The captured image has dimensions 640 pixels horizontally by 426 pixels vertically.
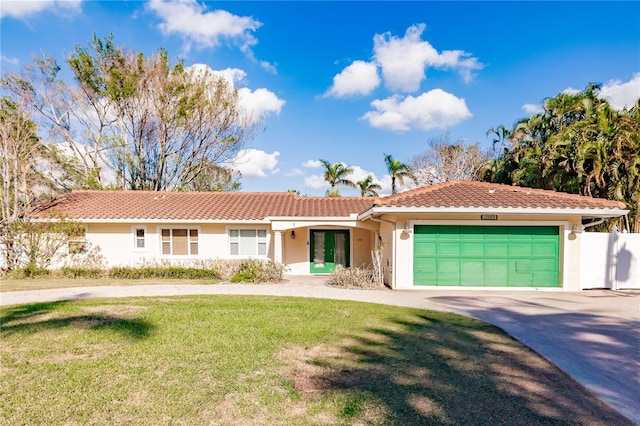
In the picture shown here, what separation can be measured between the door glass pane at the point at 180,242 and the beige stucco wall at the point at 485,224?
1085cm

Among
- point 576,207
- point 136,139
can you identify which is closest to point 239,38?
point 136,139

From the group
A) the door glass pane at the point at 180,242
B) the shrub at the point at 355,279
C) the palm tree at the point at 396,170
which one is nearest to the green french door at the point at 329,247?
the shrub at the point at 355,279

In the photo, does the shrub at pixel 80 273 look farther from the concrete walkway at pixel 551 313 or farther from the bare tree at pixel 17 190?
the concrete walkway at pixel 551 313

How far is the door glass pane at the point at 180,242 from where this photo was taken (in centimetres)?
1836

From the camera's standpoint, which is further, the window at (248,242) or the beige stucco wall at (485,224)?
the window at (248,242)

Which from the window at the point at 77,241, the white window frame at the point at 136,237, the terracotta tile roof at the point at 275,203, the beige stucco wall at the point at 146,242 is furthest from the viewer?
the white window frame at the point at 136,237

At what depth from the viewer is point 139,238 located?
1836 centimetres

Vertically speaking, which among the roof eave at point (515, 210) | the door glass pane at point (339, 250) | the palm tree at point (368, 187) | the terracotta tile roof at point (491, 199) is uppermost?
the palm tree at point (368, 187)

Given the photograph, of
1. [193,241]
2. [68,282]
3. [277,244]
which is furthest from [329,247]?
[68,282]

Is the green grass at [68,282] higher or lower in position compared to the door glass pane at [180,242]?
lower

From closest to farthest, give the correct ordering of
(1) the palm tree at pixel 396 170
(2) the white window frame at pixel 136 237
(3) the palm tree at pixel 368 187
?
(2) the white window frame at pixel 136 237
(1) the palm tree at pixel 396 170
(3) the palm tree at pixel 368 187

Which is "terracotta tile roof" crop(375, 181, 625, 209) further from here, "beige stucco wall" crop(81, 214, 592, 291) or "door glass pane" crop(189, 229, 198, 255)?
"door glass pane" crop(189, 229, 198, 255)

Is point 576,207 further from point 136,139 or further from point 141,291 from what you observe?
point 136,139

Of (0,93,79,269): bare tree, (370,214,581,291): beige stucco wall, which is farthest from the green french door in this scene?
(0,93,79,269): bare tree
